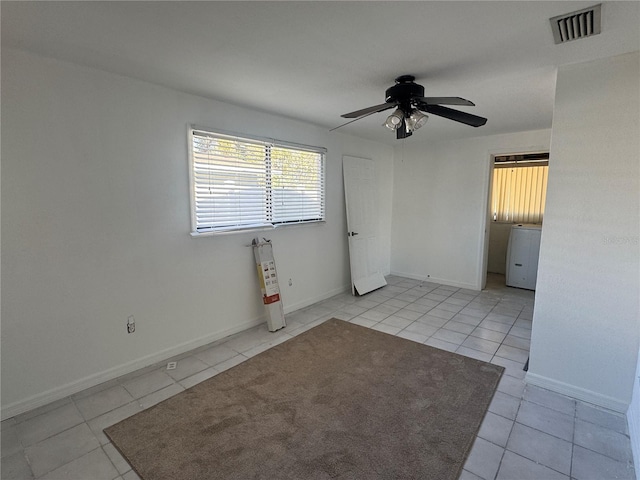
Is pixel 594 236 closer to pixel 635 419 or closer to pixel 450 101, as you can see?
pixel 635 419

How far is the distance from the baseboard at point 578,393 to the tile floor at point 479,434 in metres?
0.05

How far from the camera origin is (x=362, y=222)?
502cm

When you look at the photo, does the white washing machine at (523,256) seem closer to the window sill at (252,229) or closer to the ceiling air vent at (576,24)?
the window sill at (252,229)

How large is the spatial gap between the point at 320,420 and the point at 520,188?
5318mm

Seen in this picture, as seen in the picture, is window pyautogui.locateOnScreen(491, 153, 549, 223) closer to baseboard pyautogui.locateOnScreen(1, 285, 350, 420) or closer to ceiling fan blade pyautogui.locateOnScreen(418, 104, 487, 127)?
ceiling fan blade pyautogui.locateOnScreen(418, 104, 487, 127)

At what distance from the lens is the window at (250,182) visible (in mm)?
3023

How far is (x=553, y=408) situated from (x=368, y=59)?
2753 millimetres

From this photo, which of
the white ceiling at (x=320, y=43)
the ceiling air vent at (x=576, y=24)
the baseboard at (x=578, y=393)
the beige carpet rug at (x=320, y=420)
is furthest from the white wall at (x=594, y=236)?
the beige carpet rug at (x=320, y=420)

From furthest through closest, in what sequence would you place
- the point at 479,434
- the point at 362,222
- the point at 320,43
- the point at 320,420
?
the point at 362,222, the point at 320,420, the point at 479,434, the point at 320,43

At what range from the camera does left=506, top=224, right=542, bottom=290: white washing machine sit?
497 centimetres

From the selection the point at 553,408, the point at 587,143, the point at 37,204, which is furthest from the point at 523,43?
the point at 37,204

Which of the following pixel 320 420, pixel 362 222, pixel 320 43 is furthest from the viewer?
pixel 362 222

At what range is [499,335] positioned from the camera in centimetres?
345

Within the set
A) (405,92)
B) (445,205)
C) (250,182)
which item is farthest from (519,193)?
(250,182)
